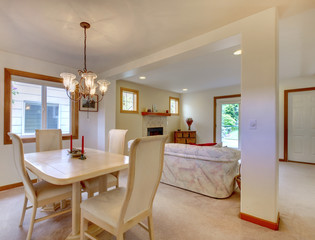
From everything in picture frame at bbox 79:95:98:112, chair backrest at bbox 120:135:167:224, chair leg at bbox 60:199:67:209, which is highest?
picture frame at bbox 79:95:98:112

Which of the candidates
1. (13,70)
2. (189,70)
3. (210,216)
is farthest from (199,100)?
(13,70)

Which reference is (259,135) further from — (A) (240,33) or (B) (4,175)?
(B) (4,175)

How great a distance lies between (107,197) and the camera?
146 cm

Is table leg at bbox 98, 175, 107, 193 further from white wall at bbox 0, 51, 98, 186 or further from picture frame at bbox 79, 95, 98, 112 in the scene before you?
picture frame at bbox 79, 95, 98, 112

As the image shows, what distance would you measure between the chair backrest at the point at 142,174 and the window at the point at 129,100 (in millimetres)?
3649

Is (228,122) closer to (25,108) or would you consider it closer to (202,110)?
(202,110)

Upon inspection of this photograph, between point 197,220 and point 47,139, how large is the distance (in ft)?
8.44

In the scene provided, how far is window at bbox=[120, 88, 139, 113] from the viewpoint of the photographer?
4.84 m

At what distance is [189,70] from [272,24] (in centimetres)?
217

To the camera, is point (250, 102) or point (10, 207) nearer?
point (250, 102)

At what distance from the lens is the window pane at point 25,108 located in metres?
3.02

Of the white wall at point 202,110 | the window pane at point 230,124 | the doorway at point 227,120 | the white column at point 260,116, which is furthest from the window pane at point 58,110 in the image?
the window pane at point 230,124

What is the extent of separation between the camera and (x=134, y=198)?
3.82 feet

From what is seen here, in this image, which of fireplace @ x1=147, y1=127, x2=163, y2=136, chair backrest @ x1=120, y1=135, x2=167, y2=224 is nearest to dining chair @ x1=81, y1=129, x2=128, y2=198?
chair backrest @ x1=120, y1=135, x2=167, y2=224
